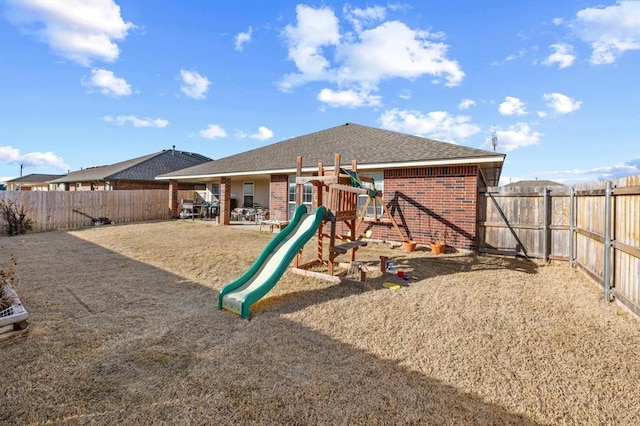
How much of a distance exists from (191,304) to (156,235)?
832cm

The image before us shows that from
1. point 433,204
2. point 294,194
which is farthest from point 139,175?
point 433,204

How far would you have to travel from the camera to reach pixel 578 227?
7211 mm

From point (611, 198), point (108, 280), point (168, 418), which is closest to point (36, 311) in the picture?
point (108, 280)

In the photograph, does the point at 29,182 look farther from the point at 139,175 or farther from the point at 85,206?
the point at 85,206

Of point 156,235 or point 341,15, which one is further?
point 156,235

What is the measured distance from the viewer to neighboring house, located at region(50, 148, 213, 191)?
66.0ft

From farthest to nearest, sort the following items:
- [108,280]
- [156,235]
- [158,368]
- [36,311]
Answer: [156,235] < [108,280] < [36,311] < [158,368]

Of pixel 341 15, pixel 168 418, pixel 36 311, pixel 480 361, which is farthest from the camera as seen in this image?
pixel 341 15

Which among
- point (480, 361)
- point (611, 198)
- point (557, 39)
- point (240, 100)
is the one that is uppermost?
point (240, 100)

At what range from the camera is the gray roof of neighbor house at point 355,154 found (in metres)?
9.23

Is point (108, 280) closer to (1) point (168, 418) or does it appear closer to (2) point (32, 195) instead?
(1) point (168, 418)

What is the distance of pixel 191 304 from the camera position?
4.76 meters

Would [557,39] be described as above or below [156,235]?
above

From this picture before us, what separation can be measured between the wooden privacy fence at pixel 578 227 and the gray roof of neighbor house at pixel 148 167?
20.7 m
